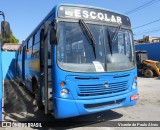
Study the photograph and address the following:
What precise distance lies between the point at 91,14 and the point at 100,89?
1.96 m

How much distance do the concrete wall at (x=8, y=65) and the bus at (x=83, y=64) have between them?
1540 centimetres

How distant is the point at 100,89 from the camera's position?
18.2ft

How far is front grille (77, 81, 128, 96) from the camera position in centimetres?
534

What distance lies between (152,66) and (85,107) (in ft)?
49.8

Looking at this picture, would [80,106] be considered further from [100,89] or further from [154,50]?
[154,50]

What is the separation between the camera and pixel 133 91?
6.25 meters

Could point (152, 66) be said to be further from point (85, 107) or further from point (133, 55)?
point (85, 107)

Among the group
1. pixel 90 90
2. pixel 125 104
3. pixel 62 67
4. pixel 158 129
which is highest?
pixel 62 67

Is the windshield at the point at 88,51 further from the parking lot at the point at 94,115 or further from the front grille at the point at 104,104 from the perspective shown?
the parking lot at the point at 94,115

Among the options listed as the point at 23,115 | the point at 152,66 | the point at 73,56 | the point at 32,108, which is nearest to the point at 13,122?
the point at 23,115

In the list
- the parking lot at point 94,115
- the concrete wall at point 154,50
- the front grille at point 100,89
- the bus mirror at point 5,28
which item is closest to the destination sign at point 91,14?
the bus mirror at point 5,28

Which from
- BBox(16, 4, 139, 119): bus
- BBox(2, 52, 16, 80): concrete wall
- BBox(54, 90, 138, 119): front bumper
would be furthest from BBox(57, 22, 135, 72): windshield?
BBox(2, 52, 16, 80): concrete wall

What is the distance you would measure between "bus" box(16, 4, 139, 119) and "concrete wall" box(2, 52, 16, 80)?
50.5 feet

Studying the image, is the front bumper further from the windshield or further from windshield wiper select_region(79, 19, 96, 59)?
windshield wiper select_region(79, 19, 96, 59)
